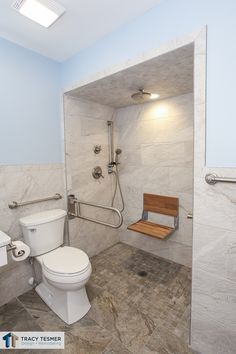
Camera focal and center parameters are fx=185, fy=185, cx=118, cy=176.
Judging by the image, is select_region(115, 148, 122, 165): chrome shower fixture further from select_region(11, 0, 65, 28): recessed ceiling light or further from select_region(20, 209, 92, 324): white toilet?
select_region(11, 0, 65, 28): recessed ceiling light

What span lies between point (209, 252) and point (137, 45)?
1.52 meters

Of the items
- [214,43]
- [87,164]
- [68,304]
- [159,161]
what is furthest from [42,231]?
[214,43]

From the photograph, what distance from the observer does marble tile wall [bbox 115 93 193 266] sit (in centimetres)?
211

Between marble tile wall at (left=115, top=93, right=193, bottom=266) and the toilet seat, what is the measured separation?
115 cm

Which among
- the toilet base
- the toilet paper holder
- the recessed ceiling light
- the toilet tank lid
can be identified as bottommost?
the toilet base

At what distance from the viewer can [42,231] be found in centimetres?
172

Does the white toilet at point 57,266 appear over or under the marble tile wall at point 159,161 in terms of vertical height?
under

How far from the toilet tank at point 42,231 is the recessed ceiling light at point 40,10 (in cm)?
160

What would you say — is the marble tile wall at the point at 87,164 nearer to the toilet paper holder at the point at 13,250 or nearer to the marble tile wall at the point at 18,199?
the marble tile wall at the point at 18,199

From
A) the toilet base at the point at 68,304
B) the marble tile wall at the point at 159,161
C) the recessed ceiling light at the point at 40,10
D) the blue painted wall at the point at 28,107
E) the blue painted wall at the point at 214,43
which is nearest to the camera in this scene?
the blue painted wall at the point at 214,43

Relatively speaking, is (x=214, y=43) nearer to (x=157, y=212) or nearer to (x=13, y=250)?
(x=157, y=212)

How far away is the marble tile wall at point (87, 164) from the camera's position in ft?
6.98

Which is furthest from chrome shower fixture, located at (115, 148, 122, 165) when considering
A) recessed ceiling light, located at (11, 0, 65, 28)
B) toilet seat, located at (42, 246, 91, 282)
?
recessed ceiling light, located at (11, 0, 65, 28)

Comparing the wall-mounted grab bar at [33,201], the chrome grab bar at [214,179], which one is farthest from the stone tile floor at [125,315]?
the chrome grab bar at [214,179]
